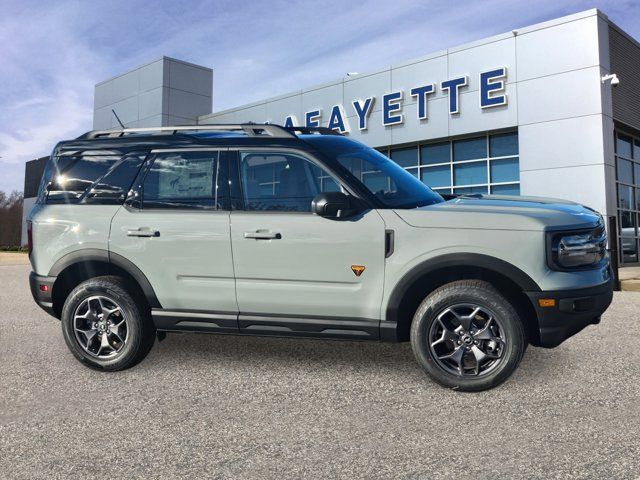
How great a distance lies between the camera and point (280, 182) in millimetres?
4496

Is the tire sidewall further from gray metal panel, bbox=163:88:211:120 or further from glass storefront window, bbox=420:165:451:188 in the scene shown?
gray metal panel, bbox=163:88:211:120

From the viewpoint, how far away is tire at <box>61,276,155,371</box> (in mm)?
4688

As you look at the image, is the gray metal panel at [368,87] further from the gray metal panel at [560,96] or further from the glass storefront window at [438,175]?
the gray metal panel at [560,96]

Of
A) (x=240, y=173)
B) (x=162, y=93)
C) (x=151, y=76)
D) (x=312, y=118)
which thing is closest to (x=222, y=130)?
(x=240, y=173)

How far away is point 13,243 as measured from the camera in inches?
2645

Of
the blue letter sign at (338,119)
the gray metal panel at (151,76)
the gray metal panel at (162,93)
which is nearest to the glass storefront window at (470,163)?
the blue letter sign at (338,119)

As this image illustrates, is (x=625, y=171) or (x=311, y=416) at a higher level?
(x=625, y=171)

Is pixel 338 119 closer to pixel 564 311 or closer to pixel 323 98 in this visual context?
pixel 323 98

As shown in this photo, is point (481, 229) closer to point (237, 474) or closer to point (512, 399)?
point (512, 399)

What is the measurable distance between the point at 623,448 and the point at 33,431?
3292 millimetres

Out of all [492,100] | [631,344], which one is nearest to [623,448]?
[631,344]

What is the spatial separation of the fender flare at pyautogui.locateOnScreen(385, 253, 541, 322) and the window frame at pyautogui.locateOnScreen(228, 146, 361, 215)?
73 centimetres

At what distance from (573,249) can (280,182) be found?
7.21 ft

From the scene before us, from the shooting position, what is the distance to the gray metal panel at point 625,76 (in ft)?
55.9
